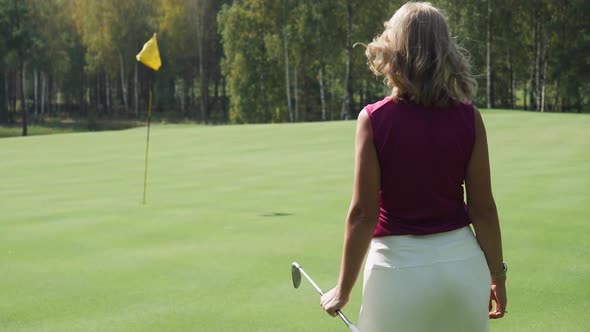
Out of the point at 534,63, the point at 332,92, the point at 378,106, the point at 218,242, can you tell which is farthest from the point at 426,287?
the point at 332,92

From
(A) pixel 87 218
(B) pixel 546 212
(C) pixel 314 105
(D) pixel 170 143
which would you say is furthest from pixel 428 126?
(C) pixel 314 105

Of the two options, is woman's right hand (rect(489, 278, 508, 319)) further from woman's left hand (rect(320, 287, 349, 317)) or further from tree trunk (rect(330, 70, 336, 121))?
tree trunk (rect(330, 70, 336, 121))

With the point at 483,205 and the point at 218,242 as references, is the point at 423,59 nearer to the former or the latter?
the point at 483,205

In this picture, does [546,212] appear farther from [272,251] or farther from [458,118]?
[458,118]

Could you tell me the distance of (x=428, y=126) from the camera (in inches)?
Result: 110

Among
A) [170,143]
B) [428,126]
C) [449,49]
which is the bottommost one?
[170,143]

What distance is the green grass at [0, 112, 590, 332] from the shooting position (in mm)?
5930

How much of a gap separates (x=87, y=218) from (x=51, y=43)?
55821mm

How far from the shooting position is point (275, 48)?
179ft

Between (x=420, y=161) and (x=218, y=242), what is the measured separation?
247 inches

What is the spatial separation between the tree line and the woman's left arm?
42110 millimetres

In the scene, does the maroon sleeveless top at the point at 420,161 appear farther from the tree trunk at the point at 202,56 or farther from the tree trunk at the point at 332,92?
the tree trunk at the point at 202,56

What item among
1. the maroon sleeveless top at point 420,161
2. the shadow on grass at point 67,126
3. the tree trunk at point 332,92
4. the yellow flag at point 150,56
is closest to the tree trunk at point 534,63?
the tree trunk at point 332,92

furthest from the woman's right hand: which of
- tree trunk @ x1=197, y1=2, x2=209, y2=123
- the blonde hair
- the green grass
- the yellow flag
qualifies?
tree trunk @ x1=197, y1=2, x2=209, y2=123
